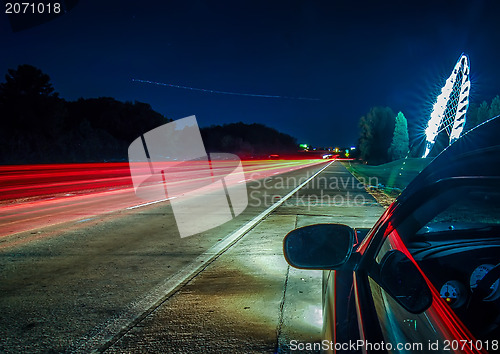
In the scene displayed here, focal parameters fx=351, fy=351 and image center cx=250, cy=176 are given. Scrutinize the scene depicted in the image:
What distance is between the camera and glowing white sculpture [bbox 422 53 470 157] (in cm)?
2702

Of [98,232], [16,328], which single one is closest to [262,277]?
[16,328]

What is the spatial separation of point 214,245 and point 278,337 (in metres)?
3.72

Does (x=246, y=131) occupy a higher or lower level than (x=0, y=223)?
higher

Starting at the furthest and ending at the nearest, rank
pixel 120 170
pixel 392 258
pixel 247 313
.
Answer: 1. pixel 120 170
2. pixel 247 313
3. pixel 392 258

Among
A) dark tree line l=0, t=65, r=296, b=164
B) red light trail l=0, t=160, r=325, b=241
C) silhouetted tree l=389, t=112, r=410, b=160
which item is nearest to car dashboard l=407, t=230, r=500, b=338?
red light trail l=0, t=160, r=325, b=241

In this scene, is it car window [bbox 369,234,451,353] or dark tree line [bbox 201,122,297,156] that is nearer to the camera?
car window [bbox 369,234,451,353]

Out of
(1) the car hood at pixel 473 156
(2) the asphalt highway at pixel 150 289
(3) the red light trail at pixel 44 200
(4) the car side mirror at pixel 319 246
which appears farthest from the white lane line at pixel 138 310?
(3) the red light trail at pixel 44 200

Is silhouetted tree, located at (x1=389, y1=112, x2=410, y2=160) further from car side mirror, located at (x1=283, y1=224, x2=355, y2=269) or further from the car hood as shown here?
the car hood

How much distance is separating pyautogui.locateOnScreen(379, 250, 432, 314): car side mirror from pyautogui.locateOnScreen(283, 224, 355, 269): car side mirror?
1.06ft

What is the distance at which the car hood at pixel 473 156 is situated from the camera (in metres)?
1.26

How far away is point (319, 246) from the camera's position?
2008mm

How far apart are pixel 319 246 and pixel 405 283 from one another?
0.59 meters

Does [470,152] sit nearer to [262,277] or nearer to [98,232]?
[262,277]

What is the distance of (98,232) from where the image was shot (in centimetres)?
798
